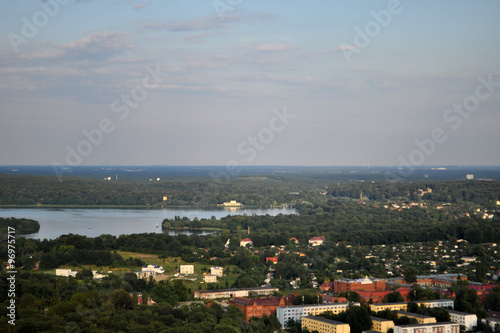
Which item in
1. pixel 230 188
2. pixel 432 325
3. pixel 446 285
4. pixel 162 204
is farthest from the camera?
pixel 230 188

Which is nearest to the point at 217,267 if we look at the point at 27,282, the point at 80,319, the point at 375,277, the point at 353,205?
the point at 375,277

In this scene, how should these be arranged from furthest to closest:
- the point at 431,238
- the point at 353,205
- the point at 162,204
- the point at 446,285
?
the point at 162,204
the point at 353,205
the point at 431,238
the point at 446,285

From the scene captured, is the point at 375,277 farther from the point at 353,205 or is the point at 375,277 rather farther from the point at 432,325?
the point at 353,205

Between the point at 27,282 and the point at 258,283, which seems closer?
the point at 27,282

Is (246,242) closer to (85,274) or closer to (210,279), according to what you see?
(210,279)

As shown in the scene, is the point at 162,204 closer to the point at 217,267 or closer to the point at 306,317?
the point at 217,267

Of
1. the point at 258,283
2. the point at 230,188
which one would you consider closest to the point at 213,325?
the point at 258,283

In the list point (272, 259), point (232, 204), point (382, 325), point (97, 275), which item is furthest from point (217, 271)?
point (232, 204)

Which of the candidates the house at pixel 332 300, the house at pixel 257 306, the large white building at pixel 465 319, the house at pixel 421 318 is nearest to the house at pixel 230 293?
the house at pixel 257 306
